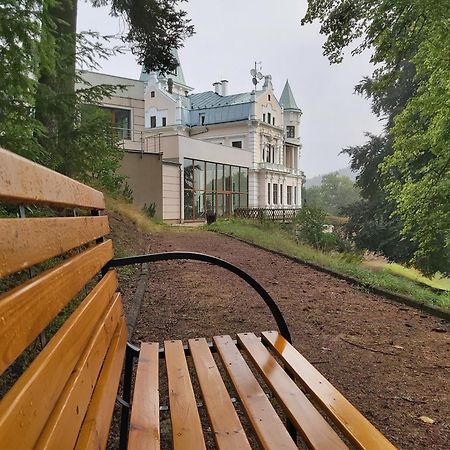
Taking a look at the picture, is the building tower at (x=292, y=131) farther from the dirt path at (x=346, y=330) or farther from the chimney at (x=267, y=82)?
the dirt path at (x=346, y=330)

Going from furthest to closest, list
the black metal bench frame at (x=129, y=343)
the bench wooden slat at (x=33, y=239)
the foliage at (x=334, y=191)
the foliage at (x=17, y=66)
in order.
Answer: the foliage at (x=334, y=191)
the foliage at (x=17, y=66)
the black metal bench frame at (x=129, y=343)
the bench wooden slat at (x=33, y=239)

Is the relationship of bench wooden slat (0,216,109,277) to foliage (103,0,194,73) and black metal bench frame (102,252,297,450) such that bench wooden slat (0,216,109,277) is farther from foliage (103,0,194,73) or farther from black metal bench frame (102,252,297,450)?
foliage (103,0,194,73)

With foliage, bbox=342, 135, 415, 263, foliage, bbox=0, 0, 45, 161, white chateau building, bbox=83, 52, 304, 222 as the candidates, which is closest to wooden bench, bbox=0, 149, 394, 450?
foliage, bbox=0, 0, 45, 161

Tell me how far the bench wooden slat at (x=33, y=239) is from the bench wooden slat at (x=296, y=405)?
2.93 feet

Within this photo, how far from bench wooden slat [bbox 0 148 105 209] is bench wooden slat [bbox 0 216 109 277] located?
2.0 inches

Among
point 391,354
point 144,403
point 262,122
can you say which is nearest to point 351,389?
point 391,354

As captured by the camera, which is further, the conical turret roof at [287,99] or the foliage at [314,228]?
the conical turret roof at [287,99]

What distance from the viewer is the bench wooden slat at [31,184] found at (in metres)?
0.87

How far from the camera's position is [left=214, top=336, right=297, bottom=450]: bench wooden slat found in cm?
129

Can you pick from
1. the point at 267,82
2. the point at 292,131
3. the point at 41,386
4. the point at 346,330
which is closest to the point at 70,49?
the point at 346,330

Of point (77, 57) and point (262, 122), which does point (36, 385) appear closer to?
point (77, 57)

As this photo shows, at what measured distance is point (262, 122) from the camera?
4156cm

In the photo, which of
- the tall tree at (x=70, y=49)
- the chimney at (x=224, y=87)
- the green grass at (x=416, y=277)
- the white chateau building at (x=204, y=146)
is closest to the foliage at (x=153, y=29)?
the tall tree at (x=70, y=49)

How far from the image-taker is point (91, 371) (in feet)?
4.55
